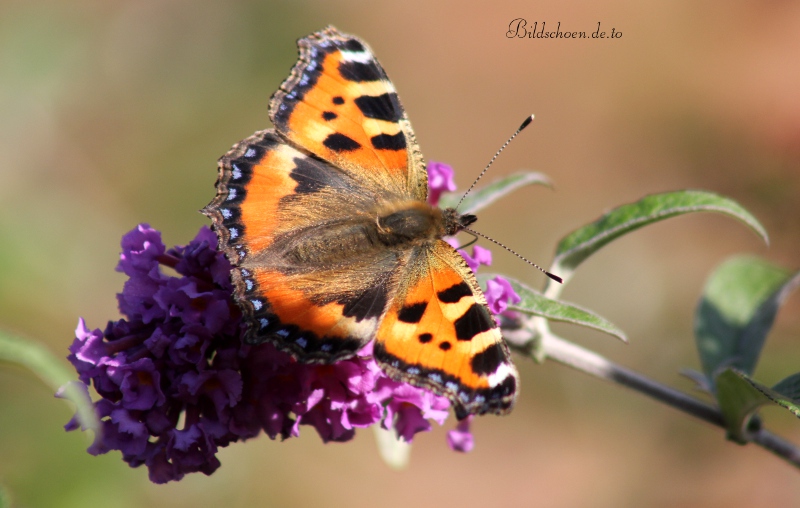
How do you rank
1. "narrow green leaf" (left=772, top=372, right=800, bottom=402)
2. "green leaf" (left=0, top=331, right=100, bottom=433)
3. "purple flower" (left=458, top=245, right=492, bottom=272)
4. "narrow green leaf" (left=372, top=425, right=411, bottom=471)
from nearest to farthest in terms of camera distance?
"green leaf" (left=0, top=331, right=100, bottom=433)
"narrow green leaf" (left=772, top=372, right=800, bottom=402)
"purple flower" (left=458, top=245, right=492, bottom=272)
"narrow green leaf" (left=372, top=425, right=411, bottom=471)

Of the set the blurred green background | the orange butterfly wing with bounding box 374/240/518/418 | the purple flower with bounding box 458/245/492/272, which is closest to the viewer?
the orange butterfly wing with bounding box 374/240/518/418

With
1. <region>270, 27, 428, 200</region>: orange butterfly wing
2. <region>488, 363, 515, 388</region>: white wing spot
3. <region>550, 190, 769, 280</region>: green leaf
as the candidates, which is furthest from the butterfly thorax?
<region>488, 363, 515, 388</region>: white wing spot

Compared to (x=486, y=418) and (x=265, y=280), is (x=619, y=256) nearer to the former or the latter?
(x=486, y=418)

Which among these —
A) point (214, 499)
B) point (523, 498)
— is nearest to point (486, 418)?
point (523, 498)

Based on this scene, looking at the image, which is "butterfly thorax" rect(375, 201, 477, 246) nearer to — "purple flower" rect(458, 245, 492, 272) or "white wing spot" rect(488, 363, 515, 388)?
"purple flower" rect(458, 245, 492, 272)

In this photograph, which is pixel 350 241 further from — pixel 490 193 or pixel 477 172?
pixel 477 172
